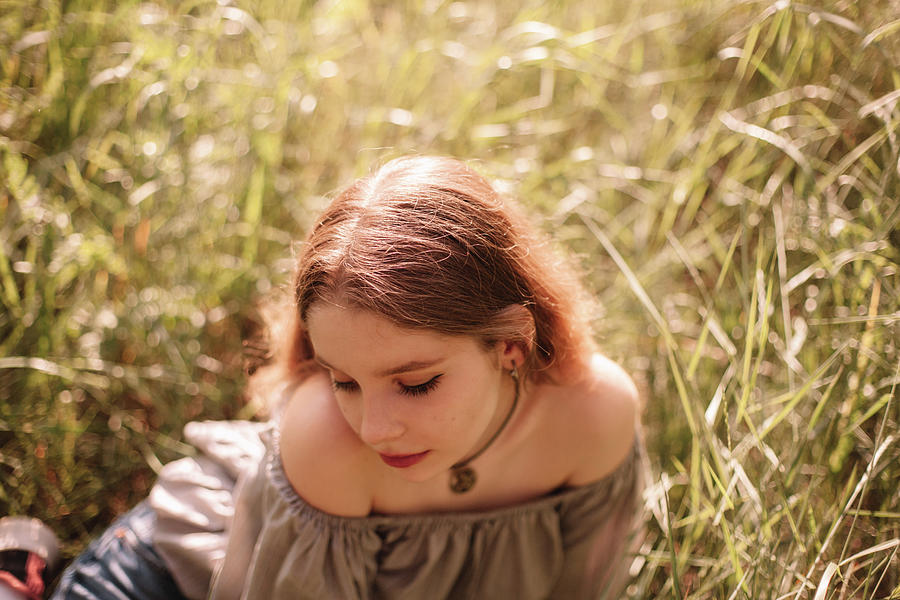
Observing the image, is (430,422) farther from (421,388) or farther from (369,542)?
(369,542)

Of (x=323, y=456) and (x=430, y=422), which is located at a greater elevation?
(x=430, y=422)

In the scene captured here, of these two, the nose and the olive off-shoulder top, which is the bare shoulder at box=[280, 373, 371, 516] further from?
the nose

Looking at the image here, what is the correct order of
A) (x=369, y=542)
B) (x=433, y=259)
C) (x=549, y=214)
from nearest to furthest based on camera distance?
(x=433, y=259)
(x=369, y=542)
(x=549, y=214)

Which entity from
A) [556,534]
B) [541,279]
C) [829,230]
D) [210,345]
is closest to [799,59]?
[829,230]

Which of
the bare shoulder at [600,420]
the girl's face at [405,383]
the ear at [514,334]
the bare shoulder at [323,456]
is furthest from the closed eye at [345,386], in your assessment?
the bare shoulder at [600,420]

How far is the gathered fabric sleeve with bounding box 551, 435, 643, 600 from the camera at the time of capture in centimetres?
174

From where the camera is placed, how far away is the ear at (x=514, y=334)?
138 cm

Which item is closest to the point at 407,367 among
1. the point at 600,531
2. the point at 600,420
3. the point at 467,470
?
the point at 467,470

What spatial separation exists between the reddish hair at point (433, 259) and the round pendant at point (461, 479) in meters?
0.30

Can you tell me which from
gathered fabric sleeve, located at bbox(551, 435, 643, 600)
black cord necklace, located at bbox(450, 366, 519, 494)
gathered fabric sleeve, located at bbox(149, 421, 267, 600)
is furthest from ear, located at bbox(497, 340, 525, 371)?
gathered fabric sleeve, located at bbox(149, 421, 267, 600)

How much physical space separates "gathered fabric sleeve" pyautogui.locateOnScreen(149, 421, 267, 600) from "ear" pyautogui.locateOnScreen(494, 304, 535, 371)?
572mm

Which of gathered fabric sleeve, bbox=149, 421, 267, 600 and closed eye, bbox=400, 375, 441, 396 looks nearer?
closed eye, bbox=400, 375, 441, 396

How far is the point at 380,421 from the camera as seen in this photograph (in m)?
1.32

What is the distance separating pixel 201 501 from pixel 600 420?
94cm
